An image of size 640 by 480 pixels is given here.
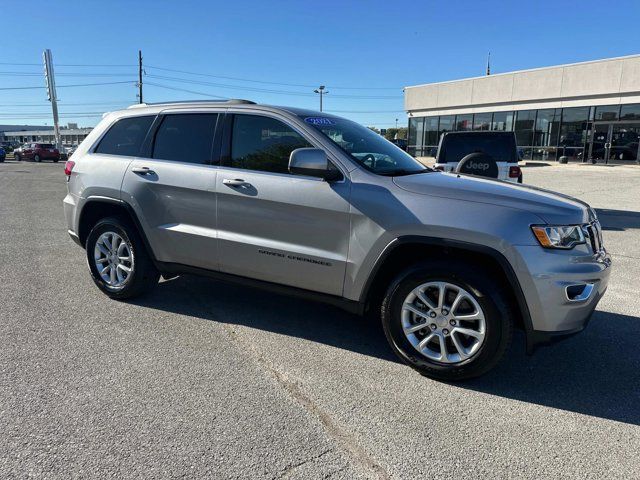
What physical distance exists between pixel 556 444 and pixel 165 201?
349 centimetres

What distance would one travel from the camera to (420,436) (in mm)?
2764

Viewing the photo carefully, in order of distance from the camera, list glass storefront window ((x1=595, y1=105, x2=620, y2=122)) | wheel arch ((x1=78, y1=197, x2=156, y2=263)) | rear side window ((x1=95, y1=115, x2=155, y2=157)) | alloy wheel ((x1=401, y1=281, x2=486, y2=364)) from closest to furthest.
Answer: alloy wheel ((x1=401, y1=281, x2=486, y2=364)) < wheel arch ((x1=78, y1=197, x2=156, y2=263)) < rear side window ((x1=95, y1=115, x2=155, y2=157)) < glass storefront window ((x1=595, y1=105, x2=620, y2=122))

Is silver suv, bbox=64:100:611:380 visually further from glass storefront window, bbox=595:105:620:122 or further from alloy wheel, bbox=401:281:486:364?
glass storefront window, bbox=595:105:620:122

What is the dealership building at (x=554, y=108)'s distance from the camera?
1061 inches

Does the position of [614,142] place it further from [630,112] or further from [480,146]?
[480,146]

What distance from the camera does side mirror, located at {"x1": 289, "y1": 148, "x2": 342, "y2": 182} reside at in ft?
11.6

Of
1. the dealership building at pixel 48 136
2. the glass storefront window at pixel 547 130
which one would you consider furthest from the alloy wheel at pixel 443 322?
the dealership building at pixel 48 136

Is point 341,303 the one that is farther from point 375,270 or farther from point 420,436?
point 420,436

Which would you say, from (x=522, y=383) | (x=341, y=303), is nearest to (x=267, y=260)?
(x=341, y=303)

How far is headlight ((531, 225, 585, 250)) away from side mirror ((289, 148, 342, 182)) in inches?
57.2

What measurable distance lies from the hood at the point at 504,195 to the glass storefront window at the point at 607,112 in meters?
28.4

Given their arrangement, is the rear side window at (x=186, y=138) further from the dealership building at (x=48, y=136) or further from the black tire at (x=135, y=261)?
the dealership building at (x=48, y=136)

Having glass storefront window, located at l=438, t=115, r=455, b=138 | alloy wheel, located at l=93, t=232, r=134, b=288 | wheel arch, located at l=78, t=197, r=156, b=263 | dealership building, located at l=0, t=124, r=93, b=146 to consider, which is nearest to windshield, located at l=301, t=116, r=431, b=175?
wheel arch, located at l=78, t=197, r=156, b=263

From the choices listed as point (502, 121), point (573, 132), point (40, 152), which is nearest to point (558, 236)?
point (573, 132)
